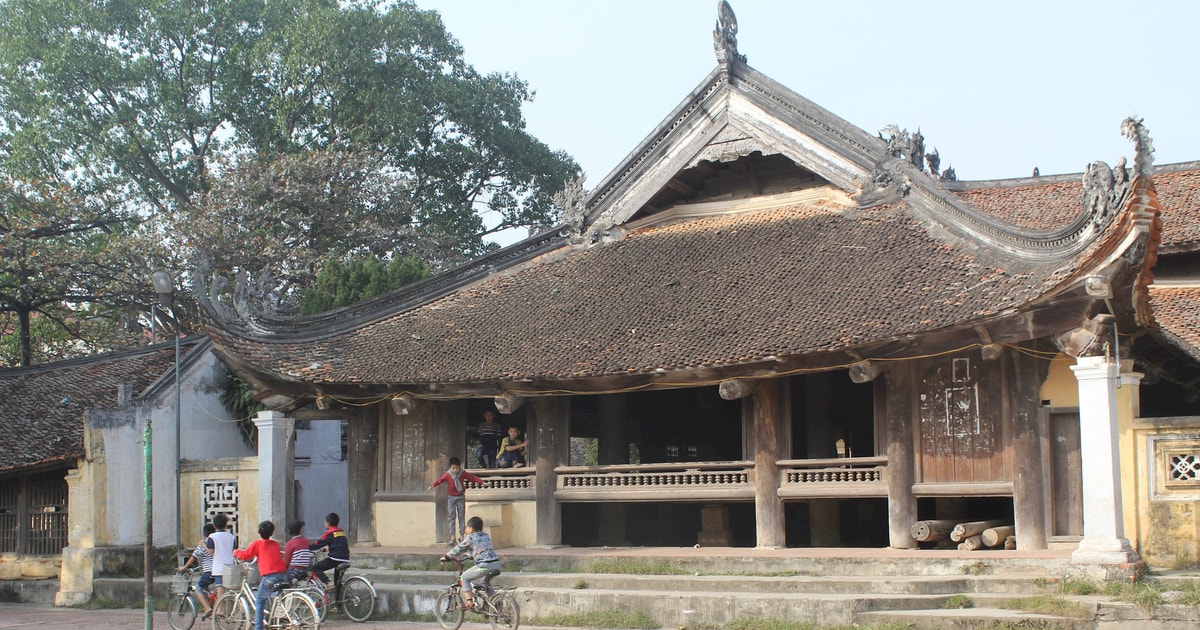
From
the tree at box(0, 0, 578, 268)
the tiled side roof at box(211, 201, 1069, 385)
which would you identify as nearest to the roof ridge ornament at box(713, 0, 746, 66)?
the tiled side roof at box(211, 201, 1069, 385)

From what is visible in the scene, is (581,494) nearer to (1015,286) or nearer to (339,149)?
(1015,286)

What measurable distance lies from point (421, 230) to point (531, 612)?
944 inches

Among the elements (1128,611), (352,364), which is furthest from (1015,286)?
(352,364)

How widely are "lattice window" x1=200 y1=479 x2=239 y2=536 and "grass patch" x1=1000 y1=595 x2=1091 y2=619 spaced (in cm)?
1300

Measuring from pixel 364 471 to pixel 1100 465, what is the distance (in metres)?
11.4

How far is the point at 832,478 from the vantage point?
55.4ft

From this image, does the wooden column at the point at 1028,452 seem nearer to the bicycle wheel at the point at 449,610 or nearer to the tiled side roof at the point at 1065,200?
the tiled side roof at the point at 1065,200

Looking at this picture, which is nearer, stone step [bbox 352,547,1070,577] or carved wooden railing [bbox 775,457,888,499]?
stone step [bbox 352,547,1070,577]

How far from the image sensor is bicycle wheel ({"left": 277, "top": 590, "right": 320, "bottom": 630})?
13938 mm

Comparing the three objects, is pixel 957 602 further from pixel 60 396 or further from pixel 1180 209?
pixel 60 396

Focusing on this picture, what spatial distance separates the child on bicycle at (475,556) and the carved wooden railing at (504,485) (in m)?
4.92

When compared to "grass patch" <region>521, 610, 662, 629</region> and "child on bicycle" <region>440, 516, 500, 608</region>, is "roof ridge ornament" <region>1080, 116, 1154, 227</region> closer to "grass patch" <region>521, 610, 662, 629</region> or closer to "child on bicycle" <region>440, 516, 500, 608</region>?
"grass patch" <region>521, 610, 662, 629</region>

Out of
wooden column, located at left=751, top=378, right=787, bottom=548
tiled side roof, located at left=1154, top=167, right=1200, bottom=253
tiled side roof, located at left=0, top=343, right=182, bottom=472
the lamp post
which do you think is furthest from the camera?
tiled side roof, located at left=0, top=343, right=182, bottom=472

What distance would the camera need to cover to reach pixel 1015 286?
1469 cm
